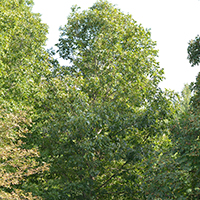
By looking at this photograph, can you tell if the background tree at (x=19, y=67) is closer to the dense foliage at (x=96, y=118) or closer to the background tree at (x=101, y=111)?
the dense foliage at (x=96, y=118)

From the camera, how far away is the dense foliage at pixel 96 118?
28.7ft

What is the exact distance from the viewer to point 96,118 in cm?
1088

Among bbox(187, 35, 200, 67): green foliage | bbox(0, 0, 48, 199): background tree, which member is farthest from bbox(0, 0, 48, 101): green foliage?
bbox(187, 35, 200, 67): green foliage

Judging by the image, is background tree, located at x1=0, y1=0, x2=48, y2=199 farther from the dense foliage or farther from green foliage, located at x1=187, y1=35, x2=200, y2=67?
green foliage, located at x1=187, y1=35, x2=200, y2=67

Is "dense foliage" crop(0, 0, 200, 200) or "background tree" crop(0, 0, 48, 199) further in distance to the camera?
"background tree" crop(0, 0, 48, 199)

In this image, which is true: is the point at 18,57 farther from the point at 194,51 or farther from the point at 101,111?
the point at 194,51

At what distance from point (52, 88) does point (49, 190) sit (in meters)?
4.63

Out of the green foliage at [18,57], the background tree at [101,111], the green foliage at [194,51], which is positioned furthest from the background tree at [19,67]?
the green foliage at [194,51]

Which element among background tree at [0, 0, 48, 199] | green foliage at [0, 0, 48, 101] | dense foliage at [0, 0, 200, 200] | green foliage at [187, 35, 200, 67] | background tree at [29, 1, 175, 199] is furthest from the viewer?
green foliage at [0, 0, 48, 101]

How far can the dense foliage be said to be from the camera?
28.7 ft

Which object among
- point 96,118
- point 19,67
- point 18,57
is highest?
point 18,57

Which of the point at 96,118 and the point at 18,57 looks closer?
the point at 96,118

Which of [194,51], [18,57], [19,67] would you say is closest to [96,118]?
[194,51]

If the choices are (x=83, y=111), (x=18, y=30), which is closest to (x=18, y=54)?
(x=18, y=30)
